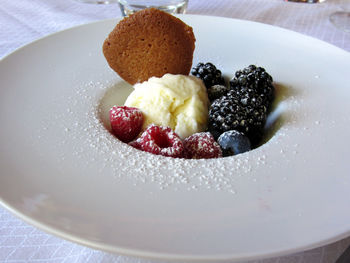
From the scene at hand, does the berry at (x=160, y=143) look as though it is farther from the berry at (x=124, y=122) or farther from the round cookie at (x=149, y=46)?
the round cookie at (x=149, y=46)

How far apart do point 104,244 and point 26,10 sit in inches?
65.0

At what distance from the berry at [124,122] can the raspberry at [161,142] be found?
2.9 inches

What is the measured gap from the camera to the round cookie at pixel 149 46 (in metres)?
1.07

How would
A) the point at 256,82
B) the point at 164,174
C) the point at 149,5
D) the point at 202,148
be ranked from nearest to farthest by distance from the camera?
the point at 164,174
the point at 202,148
the point at 256,82
the point at 149,5

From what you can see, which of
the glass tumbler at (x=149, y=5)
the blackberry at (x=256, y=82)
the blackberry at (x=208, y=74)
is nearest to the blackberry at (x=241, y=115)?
the blackberry at (x=256, y=82)

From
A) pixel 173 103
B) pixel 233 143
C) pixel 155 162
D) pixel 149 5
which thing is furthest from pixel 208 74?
pixel 149 5

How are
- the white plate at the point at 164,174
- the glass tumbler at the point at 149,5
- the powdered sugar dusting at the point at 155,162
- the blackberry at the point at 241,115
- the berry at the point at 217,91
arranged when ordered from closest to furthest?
the white plate at the point at 164,174
the powdered sugar dusting at the point at 155,162
the blackberry at the point at 241,115
the berry at the point at 217,91
the glass tumbler at the point at 149,5

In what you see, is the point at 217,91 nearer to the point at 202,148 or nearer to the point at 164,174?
the point at 202,148

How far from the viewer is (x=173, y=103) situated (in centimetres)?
109

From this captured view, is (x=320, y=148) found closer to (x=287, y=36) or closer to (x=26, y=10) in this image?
(x=287, y=36)

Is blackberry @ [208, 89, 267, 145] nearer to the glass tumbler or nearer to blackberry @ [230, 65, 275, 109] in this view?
blackberry @ [230, 65, 275, 109]

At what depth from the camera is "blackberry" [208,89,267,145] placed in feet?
3.35

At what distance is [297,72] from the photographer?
1154 mm

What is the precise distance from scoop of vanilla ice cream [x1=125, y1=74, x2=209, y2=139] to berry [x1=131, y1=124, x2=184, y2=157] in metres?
0.10
